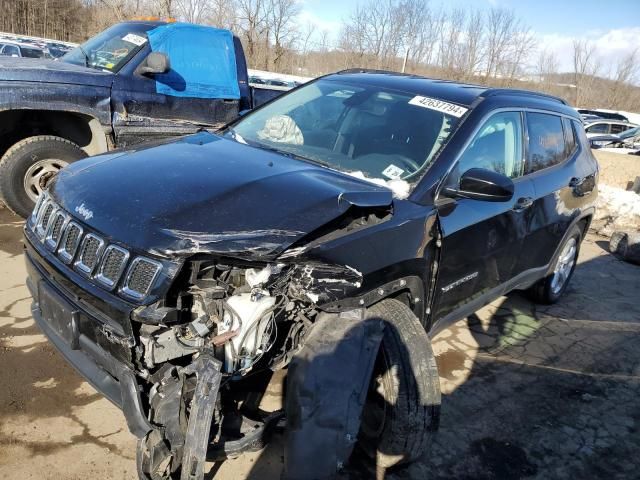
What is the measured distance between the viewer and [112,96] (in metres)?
4.97

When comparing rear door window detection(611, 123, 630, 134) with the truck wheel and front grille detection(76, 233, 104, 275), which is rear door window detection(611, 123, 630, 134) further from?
front grille detection(76, 233, 104, 275)

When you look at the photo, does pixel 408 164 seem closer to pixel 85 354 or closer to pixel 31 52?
pixel 85 354

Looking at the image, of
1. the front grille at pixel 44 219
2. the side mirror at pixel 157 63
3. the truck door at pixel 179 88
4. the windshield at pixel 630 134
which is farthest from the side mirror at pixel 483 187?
the windshield at pixel 630 134

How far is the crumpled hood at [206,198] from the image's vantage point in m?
2.05

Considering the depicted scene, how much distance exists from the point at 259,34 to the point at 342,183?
3245 cm

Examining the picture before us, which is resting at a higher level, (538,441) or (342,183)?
(342,183)

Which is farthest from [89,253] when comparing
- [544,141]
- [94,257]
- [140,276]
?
[544,141]

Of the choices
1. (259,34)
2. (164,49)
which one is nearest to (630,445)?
(164,49)

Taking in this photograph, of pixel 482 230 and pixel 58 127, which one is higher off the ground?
pixel 58 127

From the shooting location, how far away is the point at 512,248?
3486mm

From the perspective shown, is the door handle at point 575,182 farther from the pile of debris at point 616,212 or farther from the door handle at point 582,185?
the pile of debris at point 616,212

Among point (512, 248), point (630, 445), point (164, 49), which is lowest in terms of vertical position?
point (630, 445)

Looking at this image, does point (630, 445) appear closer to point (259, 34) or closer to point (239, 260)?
point (239, 260)

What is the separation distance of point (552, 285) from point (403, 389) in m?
3.01
